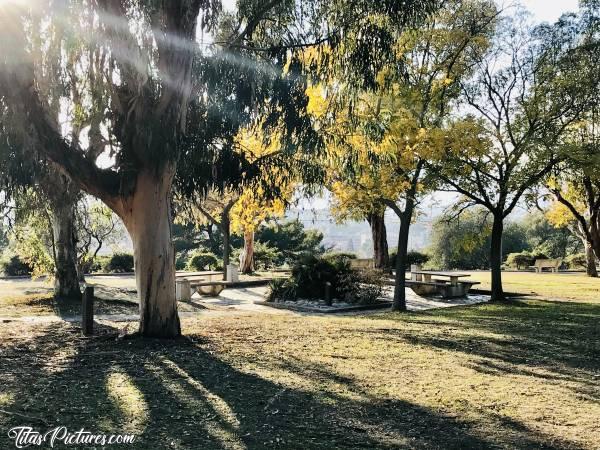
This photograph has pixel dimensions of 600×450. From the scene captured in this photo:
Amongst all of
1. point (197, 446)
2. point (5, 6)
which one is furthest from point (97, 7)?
point (197, 446)

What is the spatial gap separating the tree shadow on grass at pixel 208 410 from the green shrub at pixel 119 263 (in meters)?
26.8

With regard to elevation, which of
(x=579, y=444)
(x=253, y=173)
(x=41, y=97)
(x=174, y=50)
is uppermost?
(x=174, y=50)

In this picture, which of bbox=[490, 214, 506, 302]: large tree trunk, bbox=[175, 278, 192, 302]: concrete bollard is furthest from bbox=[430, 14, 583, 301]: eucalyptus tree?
bbox=[175, 278, 192, 302]: concrete bollard

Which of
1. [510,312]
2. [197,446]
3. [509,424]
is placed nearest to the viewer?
[197,446]

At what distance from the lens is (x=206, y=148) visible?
10375mm

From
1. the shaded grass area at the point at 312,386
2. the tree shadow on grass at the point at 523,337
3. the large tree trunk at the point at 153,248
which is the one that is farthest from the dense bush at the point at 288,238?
the large tree trunk at the point at 153,248

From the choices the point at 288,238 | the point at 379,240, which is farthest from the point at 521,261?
the point at 379,240

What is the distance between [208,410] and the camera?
17.3ft

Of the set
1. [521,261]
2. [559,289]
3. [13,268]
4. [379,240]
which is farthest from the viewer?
[521,261]

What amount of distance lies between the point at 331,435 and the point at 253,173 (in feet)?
23.3

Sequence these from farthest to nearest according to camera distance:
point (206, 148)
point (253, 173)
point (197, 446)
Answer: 1. point (253, 173)
2. point (206, 148)
3. point (197, 446)

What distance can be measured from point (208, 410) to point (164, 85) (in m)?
5.38

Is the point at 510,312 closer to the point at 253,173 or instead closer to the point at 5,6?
the point at 253,173

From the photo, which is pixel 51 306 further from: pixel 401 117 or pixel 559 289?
pixel 559 289
